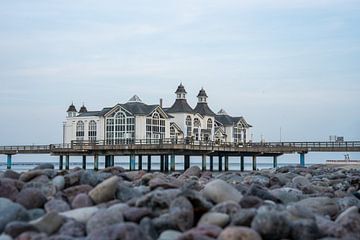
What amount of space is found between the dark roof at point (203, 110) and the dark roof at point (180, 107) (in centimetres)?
215

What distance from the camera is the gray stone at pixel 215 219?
195 inches

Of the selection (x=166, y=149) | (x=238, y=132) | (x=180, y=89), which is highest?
(x=180, y=89)

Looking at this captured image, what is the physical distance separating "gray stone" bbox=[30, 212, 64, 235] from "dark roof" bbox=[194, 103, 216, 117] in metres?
47.3

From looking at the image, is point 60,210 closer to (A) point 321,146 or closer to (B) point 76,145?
(B) point 76,145

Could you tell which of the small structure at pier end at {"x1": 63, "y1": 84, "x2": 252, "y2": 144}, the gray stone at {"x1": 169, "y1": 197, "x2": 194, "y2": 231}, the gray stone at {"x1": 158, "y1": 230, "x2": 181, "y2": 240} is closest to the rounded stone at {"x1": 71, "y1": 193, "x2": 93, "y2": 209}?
the gray stone at {"x1": 169, "y1": 197, "x2": 194, "y2": 231}

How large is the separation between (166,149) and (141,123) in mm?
5018

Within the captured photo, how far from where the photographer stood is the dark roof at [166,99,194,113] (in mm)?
49250

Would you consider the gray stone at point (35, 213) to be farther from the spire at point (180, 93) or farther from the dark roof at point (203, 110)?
the dark roof at point (203, 110)

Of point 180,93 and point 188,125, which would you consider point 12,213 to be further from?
point 180,93

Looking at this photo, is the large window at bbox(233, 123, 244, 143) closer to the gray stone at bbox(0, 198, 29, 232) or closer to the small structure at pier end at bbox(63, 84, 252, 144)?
the small structure at pier end at bbox(63, 84, 252, 144)

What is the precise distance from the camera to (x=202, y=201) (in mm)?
5281

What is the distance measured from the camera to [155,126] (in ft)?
150

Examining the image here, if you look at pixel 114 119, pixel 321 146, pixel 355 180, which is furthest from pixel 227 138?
pixel 355 180

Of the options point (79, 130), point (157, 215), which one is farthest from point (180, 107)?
point (157, 215)
